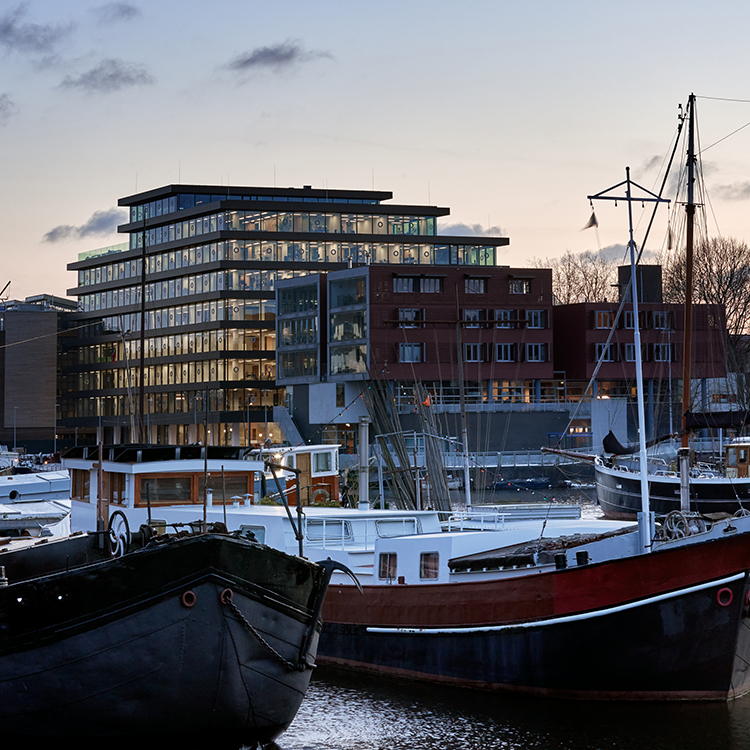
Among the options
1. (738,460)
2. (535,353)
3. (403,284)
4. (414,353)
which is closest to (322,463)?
(738,460)

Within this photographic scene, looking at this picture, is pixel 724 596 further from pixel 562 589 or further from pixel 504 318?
pixel 504 318

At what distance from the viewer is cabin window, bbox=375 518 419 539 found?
88.7ft

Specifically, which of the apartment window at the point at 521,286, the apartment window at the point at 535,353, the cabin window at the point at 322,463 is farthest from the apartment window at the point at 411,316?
the cabin window at the point at 322,463

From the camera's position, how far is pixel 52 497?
59188mm

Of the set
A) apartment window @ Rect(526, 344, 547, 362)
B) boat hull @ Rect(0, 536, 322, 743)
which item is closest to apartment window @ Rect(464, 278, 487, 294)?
apartment window @ Rect(526, 344, 547, 362)

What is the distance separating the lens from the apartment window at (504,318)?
97875mm

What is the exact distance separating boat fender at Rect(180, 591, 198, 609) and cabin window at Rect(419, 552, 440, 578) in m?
9.38

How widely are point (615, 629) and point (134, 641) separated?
1006 cm

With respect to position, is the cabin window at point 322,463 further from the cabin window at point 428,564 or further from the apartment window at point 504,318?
the apartment window at point 504,318

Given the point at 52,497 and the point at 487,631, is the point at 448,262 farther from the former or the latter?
the point at 487,631

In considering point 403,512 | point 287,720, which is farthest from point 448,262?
point 287,720

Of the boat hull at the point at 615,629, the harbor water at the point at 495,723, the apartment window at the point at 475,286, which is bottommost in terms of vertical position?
the harbor water at the point at 495,723

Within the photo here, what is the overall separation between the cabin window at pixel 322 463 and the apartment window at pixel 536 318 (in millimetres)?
64973

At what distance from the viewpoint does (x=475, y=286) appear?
3866 inches
